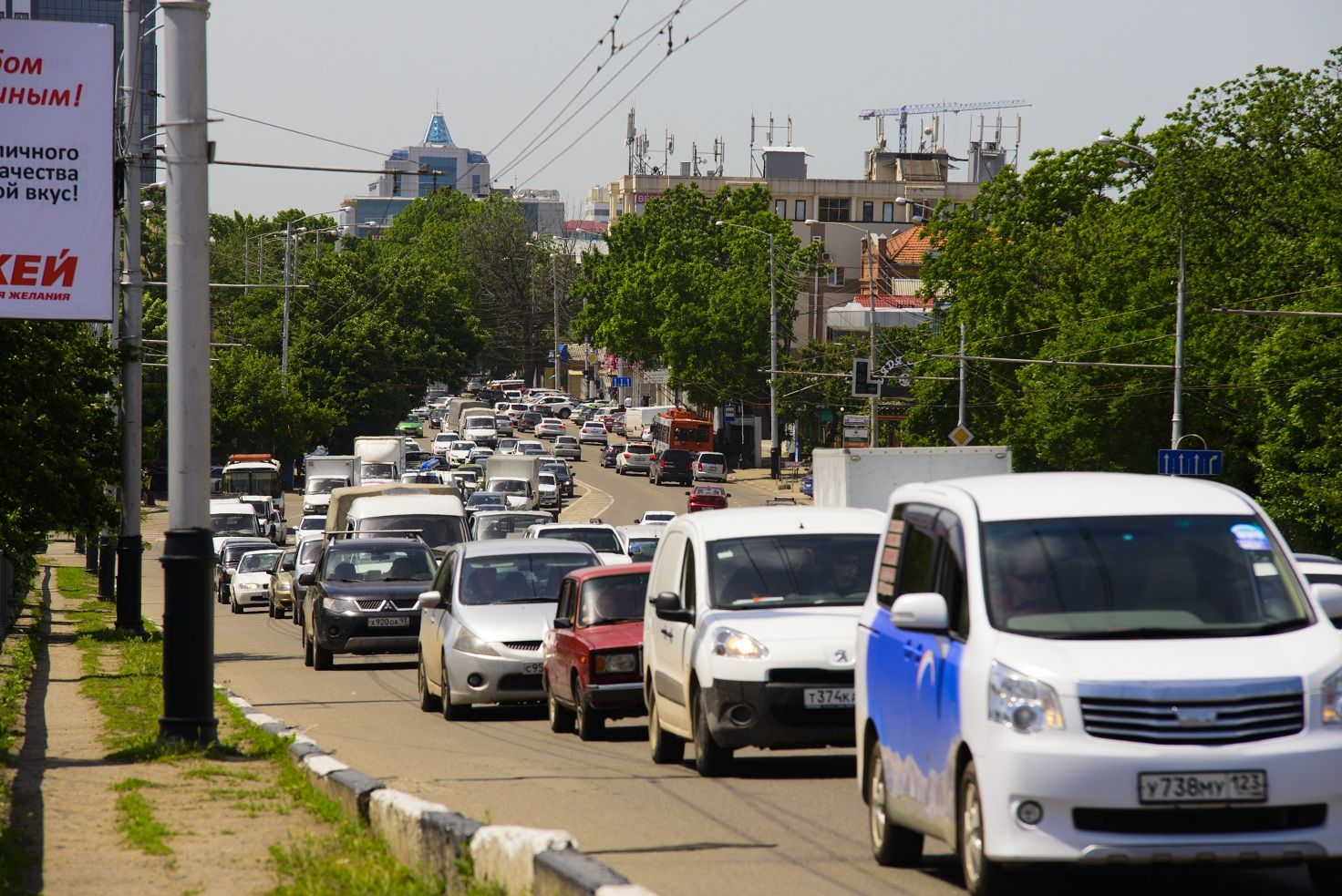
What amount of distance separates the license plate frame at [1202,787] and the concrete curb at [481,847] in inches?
73.7

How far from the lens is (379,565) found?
85.6 feet

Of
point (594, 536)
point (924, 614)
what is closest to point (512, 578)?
point (924, 614)

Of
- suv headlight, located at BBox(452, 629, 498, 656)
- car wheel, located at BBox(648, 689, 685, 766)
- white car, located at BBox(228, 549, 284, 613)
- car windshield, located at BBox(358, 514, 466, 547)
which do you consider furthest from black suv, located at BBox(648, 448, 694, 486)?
car wheel, located at BBox(648, 689, 685, 766)

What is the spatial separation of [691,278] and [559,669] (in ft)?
304

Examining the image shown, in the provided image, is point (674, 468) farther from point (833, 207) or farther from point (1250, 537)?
point (1250, 537)

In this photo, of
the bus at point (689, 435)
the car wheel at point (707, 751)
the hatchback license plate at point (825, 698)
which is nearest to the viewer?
the hatchback license plate at point (825, 698)

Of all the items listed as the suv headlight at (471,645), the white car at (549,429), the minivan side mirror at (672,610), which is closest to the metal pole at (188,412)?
the minivan side mirror at (672,610)

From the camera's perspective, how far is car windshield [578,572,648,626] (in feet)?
54.6

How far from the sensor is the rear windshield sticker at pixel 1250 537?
8.20m

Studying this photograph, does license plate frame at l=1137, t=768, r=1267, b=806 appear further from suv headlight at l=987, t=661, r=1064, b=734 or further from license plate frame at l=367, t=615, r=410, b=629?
license plate frame at l=367, t=615, r=410, b=629

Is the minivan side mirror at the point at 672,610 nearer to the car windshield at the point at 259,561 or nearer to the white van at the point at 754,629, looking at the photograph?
the white van at the point at 754,629

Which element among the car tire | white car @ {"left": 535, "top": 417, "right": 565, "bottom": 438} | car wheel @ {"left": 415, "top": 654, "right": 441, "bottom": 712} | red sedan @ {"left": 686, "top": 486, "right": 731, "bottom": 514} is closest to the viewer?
the car tire

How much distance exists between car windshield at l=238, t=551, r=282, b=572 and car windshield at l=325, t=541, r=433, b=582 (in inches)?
732

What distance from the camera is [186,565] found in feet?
43.3
